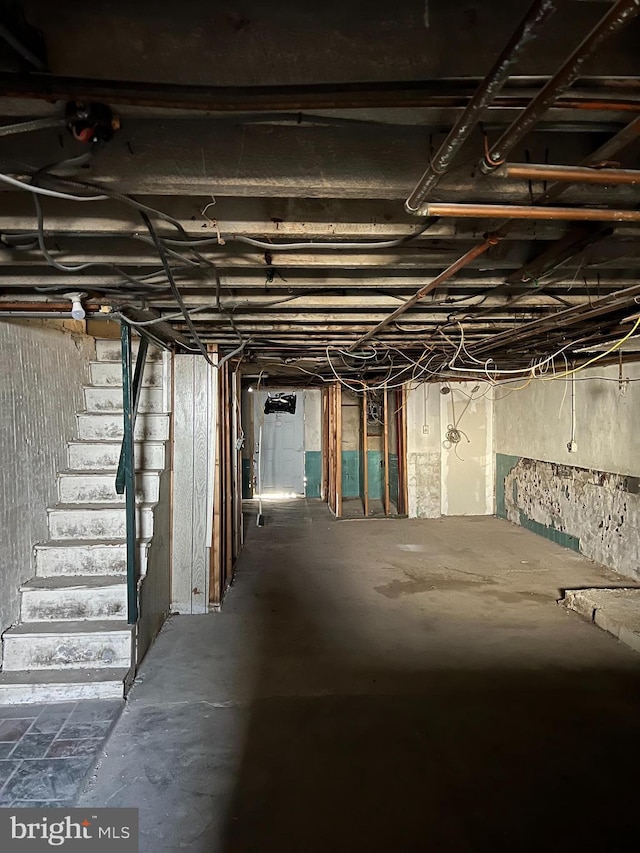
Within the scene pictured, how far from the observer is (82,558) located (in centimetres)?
294

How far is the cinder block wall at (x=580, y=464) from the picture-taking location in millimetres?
4512

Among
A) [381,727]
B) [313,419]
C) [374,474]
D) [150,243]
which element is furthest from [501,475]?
[150,243]

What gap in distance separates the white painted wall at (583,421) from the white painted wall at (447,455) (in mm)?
438

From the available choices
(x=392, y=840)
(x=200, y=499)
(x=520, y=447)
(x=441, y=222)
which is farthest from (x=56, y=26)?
(x=520, y=447)

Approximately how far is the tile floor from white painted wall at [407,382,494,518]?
5326 mm

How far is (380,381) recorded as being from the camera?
6.59 meters

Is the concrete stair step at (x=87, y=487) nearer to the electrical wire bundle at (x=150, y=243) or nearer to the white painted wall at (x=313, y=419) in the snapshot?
the electrical wire bundle at (x=150, y=243)

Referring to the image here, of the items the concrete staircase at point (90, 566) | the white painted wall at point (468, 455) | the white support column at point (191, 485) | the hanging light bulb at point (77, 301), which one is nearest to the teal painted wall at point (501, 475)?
the white painted wall at point (468, 455)

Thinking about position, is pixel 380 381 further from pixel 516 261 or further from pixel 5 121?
pixel 5 121

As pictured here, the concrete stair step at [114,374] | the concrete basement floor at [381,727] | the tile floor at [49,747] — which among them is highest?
the concrete stair step at [114,374]

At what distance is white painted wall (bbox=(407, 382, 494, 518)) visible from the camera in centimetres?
716

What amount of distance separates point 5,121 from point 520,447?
639 centimetres

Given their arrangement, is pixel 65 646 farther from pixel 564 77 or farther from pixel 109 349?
pixel 564 77

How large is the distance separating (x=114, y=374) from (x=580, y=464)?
4601mm
